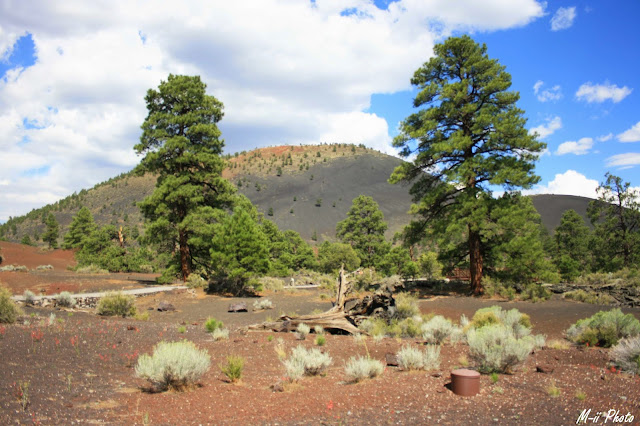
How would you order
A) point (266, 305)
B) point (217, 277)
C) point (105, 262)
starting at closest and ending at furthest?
point (266, 305)
point (217, 277)
point (105, 262)

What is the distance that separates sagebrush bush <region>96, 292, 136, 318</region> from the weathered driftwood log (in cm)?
545

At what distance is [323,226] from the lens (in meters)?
86.1

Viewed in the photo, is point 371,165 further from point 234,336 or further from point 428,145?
point 234,336

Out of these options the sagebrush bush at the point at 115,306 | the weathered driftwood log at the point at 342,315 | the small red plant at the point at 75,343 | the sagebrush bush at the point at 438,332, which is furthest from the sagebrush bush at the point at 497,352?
the sagebrush bush at the point at 115,306

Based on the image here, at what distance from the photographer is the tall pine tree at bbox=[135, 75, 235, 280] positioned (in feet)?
80.2

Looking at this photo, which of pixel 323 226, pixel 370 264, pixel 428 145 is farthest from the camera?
pixel 323 226

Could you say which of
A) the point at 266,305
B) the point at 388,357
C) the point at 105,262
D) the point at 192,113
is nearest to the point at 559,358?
the point at 388,357

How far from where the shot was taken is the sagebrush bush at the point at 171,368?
5.85 metres

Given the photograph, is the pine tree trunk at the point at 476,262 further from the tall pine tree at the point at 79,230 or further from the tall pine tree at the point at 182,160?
the tall pine tree at the point at 79,230

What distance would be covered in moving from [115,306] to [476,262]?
52.6 ft

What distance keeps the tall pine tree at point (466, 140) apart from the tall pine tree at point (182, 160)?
12.4m

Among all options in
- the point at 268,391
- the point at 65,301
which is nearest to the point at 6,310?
the point at 65,301

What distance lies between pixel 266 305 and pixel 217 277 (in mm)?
7331

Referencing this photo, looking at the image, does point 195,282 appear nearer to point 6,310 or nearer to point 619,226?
point 6,310
